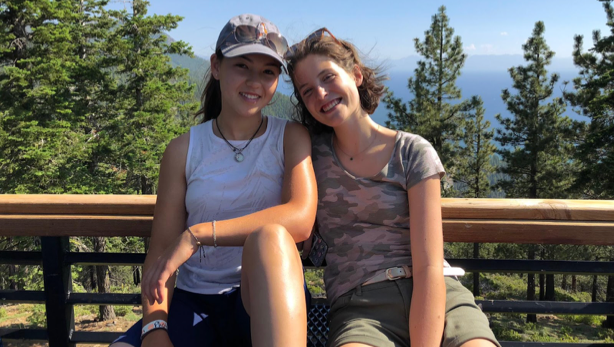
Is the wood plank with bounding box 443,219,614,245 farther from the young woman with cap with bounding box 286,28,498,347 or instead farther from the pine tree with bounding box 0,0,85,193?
the pine tree with bounding box 0,0,85,193

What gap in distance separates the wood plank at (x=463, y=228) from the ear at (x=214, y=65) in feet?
2.19

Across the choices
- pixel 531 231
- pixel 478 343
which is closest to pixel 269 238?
pixel 478 343

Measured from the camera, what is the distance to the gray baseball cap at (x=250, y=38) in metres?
1.69

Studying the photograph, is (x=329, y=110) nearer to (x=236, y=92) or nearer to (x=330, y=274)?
(x=236, y=92)

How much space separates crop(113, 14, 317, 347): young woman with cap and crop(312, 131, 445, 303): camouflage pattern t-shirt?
0.18 meters

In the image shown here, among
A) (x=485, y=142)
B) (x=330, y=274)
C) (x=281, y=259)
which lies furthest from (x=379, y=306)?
(x=485, y=142)

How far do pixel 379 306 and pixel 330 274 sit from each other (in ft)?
0.83

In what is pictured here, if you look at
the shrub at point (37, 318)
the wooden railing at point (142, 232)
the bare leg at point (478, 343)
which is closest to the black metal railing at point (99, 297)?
the wooden railing at point (142, 232)

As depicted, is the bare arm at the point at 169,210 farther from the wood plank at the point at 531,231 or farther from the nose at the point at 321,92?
the wood plank at the point at 531,231

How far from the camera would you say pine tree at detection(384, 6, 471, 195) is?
23281mm

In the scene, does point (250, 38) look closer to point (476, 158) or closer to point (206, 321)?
point (206, 321)

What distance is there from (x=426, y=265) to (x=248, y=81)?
0.98 metres

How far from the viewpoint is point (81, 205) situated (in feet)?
6.28

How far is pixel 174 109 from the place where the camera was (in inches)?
794
